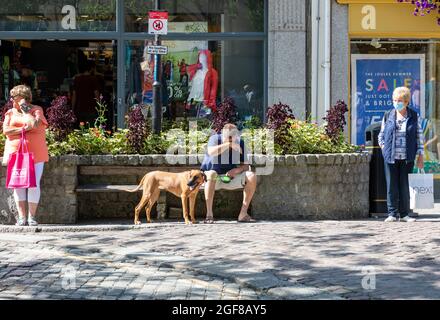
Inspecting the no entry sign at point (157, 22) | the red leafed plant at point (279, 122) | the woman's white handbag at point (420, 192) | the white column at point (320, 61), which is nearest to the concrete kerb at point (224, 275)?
the red leafed plant at point (279, 122)

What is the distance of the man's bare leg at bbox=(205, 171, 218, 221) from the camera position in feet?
38.0

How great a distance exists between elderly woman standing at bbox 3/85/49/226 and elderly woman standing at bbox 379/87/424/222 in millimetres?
4561

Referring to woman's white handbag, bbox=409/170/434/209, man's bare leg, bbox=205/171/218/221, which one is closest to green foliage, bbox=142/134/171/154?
man's bare leg, bbox=205/171/218/221

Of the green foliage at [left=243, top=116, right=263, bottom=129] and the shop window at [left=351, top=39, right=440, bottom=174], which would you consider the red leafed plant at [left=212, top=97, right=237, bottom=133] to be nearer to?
the green foliage at [left=243, top=116, right=263, bottom=129]

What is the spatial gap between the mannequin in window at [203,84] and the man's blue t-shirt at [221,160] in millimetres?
4005

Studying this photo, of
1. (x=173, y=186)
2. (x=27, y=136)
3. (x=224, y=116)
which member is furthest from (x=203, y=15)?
(x=27, y=136)

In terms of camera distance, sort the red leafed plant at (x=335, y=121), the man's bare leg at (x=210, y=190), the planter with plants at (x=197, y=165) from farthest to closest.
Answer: the red leafed plant at (x=335, y=121), the planter with plants at (x=197, y=165), the man's bare leg at (x=210, y=190)

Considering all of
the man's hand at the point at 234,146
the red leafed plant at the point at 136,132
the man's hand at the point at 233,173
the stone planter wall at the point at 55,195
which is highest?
the red leafed plant at the point at 136,132

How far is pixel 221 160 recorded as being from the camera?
11.8 m

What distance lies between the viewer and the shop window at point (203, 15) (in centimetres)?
1549

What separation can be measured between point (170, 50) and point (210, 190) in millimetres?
4760

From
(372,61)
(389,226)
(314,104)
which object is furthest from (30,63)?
(389,226)

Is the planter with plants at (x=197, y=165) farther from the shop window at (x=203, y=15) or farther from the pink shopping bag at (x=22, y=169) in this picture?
the shop window at (x=203, y=15)

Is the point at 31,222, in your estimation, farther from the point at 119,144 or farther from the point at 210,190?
the point at 210,190
